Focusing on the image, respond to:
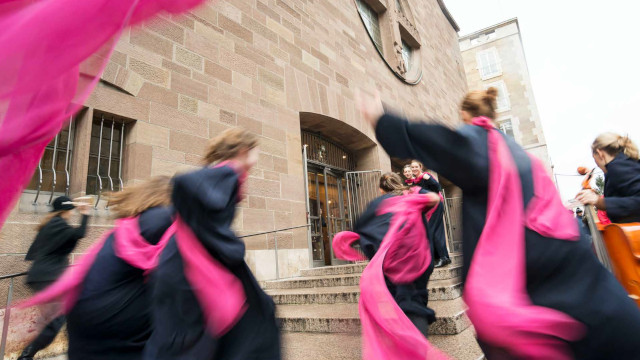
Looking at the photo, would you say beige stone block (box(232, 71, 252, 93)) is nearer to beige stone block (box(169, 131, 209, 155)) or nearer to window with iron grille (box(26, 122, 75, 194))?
beige stone block (box(169, 131, 209, 155))

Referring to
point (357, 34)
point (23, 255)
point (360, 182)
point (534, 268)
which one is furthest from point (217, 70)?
point (534, 268)

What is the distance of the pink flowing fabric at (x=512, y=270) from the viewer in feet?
3.45

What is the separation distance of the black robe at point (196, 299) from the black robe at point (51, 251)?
2128 millimetres

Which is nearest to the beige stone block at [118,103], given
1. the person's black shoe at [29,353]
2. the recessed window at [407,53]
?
the person's black shoe at [29,353]

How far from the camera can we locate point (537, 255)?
3.86 ft

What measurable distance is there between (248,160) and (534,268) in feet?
4.11

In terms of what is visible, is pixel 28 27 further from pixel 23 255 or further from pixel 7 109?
pixel 23 255

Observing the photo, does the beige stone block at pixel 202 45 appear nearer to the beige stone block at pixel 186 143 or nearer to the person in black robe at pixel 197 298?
the beige stone block at pixel 186 143

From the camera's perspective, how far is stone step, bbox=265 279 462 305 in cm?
352

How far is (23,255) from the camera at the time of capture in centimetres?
353

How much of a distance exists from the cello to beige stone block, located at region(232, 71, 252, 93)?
17.2 ft

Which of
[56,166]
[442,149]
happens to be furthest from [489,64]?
[442,149]

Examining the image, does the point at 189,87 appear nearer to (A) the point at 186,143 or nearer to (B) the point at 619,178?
(A) the point at 186,143

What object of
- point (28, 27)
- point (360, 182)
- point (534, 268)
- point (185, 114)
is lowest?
point (534, 268)
